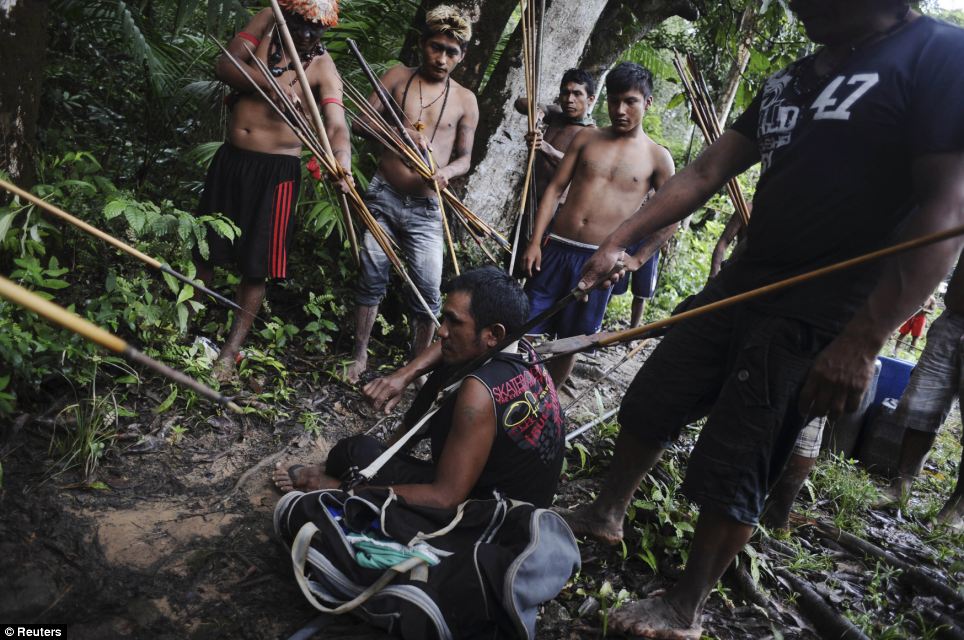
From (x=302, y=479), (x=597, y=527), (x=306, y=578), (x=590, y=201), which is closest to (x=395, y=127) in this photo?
(x=590, y=201)

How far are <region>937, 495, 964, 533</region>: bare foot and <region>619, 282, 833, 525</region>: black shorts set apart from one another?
2118mm

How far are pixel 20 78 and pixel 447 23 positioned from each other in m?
2.04

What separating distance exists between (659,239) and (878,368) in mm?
1783

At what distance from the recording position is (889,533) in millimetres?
3350

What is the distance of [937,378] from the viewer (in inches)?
146

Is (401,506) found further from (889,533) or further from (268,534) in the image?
(889,533)

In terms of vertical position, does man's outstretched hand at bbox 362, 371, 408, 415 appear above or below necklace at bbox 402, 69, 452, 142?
below

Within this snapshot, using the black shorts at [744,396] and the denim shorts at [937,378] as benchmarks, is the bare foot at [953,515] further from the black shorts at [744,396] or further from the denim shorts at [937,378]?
the black shorts at [744,396]

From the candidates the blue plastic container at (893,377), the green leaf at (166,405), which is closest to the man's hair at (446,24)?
the green leaf at (166,405)

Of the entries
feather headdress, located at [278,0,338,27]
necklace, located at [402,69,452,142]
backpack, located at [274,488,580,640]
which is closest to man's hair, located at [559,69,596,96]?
necklace, located at [402,69,452,142]

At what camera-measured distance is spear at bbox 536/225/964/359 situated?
4.97ft

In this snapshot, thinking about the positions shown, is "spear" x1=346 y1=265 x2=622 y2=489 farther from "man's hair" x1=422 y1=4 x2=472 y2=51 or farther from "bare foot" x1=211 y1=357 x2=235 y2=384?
"man's hair" x1=422 y1=4 x2=472 y2=51

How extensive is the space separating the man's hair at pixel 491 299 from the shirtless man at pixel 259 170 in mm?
1358

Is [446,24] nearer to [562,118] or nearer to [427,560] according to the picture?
[562,118]
